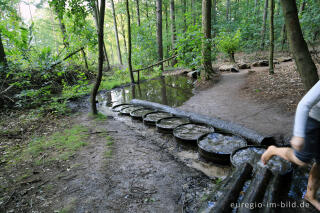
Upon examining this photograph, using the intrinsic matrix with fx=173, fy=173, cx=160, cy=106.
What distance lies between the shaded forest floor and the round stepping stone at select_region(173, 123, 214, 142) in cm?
26

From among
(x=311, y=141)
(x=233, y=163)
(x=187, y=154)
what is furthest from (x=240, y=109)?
(x=311, y=141)

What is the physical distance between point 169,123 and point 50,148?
299cm

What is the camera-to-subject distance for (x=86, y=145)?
4.00 m

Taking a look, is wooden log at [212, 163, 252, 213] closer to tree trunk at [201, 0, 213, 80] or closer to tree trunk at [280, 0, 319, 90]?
tree trunk at [280, 0, 319, 90]

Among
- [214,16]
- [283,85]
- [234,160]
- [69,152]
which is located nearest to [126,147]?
[69,152]

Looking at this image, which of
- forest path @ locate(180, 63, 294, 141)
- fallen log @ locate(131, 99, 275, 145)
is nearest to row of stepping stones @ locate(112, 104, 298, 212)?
fallen log @ locate(131, 99, 275, 145)

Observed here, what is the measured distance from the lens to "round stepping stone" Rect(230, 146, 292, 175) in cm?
228

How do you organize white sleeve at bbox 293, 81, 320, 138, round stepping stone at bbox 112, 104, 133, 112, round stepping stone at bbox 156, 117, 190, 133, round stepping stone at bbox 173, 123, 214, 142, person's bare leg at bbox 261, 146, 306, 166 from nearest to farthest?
white sleeve at bbox 293, 81, 320, 138 < person's bare leg at bbox 261, 146, 306, 166 < round stepping stone at bbox 173, 123, 214, 142 < round stepping stone at bbox 156, 117, 190, 133 < round stepping stone at bbox 112, 104, 133, 112

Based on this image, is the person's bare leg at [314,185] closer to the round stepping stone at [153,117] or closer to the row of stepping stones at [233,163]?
the row of stepping stones at [233,163]

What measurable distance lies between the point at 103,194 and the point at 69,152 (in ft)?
5.36

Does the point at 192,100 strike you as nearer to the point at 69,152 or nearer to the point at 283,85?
the point at 283,85

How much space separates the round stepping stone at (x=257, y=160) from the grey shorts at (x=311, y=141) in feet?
2.27

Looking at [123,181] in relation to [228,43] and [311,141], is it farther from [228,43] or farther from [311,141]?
[228,43]

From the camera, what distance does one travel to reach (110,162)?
11.0 feet
